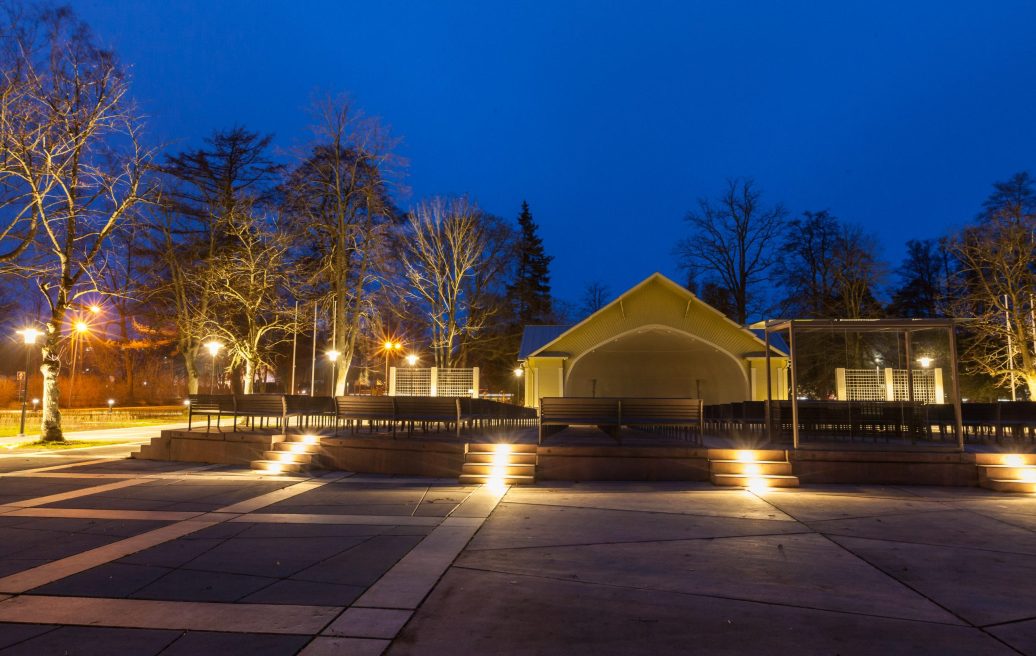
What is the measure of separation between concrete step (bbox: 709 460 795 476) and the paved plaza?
3.16 ft

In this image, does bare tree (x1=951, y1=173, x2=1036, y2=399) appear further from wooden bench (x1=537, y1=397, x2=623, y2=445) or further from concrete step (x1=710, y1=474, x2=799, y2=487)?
Answer: wooden bench (x1=537, y1=397, x2=623, y2=445)

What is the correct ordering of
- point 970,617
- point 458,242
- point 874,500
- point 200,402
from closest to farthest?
point 970,617, point 874,500, point 200,402, point 458,242

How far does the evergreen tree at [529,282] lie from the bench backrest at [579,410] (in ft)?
119

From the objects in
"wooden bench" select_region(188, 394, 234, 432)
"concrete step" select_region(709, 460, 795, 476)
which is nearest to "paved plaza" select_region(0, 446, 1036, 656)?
"concrete step" select_region(709, 460, 795, 476)

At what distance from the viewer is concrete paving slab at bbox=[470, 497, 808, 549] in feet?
21.3

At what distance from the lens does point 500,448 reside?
439 inches

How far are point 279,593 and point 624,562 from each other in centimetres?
291

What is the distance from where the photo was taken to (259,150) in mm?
33344

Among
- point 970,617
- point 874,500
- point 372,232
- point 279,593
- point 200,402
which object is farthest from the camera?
point 372,232

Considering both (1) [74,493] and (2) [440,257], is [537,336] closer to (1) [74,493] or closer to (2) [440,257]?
(2) [440,257]

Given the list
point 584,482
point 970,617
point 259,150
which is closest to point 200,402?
point 584,482

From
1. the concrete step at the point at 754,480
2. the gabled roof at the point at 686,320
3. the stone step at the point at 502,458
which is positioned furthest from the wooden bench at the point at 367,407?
the gabled roof at the point at 686,320

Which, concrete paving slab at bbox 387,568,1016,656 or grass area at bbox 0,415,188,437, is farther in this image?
grass area at bbox 0,415,188,437

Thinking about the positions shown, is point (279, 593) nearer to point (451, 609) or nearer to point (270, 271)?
point (451, 609)
